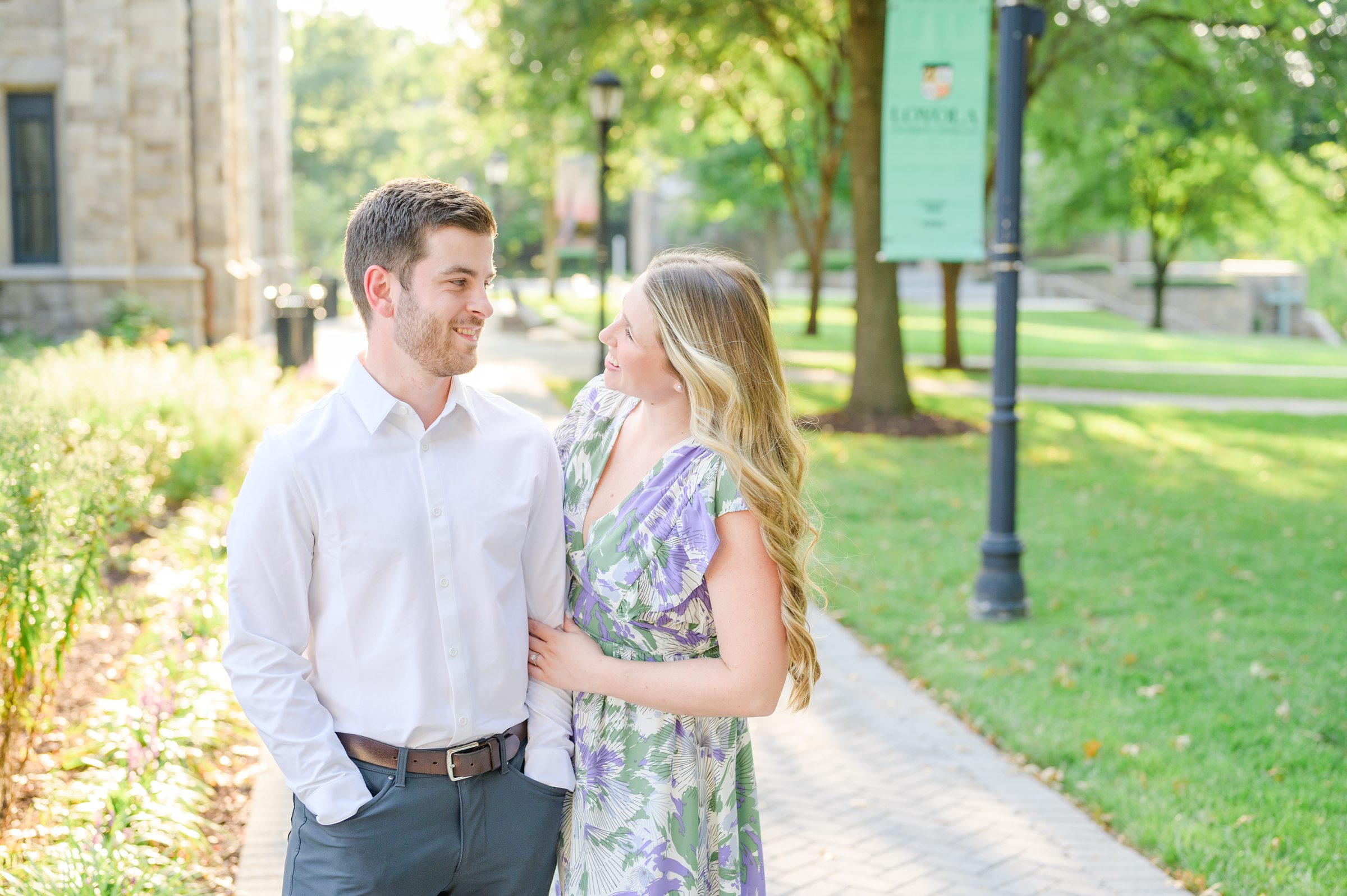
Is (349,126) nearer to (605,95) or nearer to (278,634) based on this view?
(605,95)

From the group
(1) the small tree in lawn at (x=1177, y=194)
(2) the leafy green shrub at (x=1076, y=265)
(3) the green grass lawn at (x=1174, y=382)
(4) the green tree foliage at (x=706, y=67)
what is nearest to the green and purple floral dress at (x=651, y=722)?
(4) the green tree foliage at (x=706, y=67)

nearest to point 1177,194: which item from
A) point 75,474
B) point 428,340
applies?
point 75,474

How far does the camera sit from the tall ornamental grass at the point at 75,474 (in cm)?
402

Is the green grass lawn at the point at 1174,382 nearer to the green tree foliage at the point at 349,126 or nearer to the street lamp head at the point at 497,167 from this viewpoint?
the street lamp head at the point at 497,167

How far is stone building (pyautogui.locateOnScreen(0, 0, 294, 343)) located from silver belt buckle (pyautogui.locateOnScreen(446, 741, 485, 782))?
50.5 ft

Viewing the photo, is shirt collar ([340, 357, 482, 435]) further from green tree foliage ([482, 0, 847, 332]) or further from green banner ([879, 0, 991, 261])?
green tree foliage ([482, 0, 847, 332])

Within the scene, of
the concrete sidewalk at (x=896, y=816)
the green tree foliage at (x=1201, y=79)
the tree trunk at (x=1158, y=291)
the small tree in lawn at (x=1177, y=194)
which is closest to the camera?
the concrete sidewalk at (x=896, y=816)

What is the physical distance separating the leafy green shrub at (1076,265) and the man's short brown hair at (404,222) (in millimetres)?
52901

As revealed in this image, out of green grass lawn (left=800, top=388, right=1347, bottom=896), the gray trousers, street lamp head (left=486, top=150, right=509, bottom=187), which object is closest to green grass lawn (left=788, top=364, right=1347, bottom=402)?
green grass lawn (left=800, top=388, right=1347, bottom=896)

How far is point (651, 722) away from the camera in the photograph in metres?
2.54

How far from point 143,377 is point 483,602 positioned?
8.74m

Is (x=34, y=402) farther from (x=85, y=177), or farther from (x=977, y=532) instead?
(x=85, y=177)

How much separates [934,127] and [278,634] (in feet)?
34.2

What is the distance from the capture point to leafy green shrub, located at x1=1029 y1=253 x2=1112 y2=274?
51969 mm
